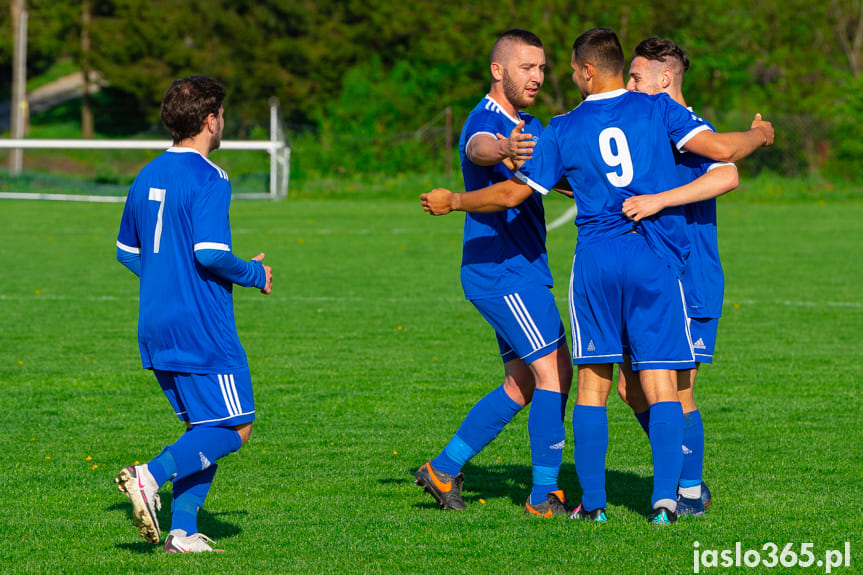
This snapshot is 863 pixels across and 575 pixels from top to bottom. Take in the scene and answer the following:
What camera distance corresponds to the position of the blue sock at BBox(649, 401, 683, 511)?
15.5 ft

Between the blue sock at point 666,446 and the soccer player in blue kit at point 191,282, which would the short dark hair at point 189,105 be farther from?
the blue sock at point 666,446

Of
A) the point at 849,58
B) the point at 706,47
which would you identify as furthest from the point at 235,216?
the point at 849,58

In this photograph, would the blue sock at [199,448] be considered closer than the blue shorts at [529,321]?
Yes

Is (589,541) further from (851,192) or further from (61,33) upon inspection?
(61,33)

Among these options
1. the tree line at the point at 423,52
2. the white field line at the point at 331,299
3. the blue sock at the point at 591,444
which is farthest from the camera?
the tree line at the point at 423,52

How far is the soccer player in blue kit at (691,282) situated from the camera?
5.10 metres

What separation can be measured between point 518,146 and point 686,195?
75 cm

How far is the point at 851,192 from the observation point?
96.9 ft

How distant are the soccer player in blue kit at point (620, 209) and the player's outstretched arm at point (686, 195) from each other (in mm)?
79

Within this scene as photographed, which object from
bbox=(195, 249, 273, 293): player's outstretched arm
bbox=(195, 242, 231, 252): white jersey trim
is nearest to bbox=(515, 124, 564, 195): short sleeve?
bbox=(195, 249, 273, 293): player's outstretched arm

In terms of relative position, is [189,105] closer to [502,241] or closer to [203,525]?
[502,241]

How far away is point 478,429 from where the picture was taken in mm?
5402

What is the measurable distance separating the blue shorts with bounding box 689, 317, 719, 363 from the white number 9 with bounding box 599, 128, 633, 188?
3.03 ft

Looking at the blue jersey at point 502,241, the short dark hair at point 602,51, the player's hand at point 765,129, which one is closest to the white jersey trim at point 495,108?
the blue jersey at point 502,241
